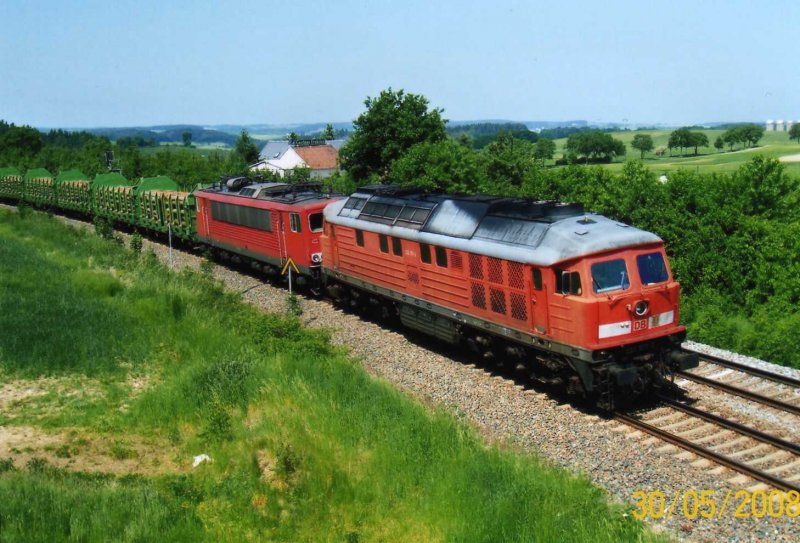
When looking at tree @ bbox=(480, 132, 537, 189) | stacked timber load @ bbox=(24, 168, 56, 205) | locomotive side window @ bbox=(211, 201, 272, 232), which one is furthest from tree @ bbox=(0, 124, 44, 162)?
locomotive side window @ bbox=(211, 201, 272, 232)

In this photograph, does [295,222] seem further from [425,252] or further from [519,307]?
[519,307]

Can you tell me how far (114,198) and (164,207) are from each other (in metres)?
9.51

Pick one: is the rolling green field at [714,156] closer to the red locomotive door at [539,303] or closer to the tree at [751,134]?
the tree at [751,134]

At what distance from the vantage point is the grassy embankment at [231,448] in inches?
412

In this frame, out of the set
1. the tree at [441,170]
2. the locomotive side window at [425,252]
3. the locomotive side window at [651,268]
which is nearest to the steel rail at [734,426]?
the locomotive side window at [651,268]

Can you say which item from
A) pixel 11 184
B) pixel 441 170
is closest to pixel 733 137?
pixel 441 170

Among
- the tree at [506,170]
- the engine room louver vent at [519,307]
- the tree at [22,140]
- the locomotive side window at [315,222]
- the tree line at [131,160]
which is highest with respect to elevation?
the tree at [22,140]

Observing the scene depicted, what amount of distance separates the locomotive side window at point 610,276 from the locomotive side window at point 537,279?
3.88 ft

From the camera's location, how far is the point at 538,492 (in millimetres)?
10820

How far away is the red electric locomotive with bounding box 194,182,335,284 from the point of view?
1029 inches

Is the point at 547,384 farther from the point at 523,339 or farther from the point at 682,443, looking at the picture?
the point at 682,443

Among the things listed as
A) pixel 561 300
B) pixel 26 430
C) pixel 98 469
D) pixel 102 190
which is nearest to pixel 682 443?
pixel 561 300

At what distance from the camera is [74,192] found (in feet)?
180

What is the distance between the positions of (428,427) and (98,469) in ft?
19.7
